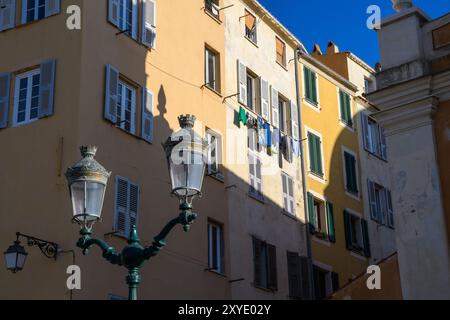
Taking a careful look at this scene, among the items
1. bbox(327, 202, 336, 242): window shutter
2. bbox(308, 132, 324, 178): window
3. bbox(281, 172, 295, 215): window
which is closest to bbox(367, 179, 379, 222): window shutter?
bbox(327, 202, 336, 242): window shutter

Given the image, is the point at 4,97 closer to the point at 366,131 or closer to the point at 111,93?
the point at 111,93

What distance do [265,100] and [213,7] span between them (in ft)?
10.5

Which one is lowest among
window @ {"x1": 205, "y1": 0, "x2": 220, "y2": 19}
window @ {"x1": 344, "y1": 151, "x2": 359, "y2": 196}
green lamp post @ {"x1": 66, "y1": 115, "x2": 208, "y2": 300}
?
green lamp post @ {"x1": 66, "y1": 115, "x2": 208, "y2": 300}

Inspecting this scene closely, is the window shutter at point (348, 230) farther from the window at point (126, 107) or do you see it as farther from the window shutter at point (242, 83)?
the window at point (126, 107)

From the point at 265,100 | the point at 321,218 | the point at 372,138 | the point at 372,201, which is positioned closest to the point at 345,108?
the point at 372,138

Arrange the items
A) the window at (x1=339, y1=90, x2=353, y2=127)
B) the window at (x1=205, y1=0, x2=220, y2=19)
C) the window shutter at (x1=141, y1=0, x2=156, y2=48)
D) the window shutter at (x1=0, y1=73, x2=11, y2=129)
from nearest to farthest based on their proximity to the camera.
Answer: the window shutter at (x1=0, y1=73, x2=11, y2=129) < the window shutter at (x1=141, y1=0, x2=156, y2=48) < the window at (x1=205, y1=0, x2=220, y2=19) < the window at (x1=339, y1=90, x2=353, y2=127)

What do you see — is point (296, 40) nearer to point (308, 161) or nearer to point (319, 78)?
point (319, 78)

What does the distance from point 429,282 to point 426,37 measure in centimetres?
425

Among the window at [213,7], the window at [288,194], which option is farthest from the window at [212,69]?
the window at [288,194]

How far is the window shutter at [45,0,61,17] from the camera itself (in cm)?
1992

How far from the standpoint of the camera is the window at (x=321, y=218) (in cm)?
2683

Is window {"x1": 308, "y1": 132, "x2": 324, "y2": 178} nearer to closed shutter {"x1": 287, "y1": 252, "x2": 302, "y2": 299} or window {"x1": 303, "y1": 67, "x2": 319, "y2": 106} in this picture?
window {"x1": 303, "y1": 67, "x2": 319, "y2": 106}

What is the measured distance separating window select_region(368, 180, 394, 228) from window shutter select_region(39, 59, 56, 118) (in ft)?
47.5
